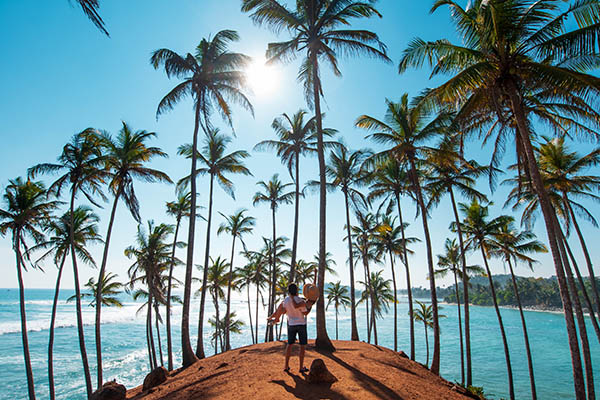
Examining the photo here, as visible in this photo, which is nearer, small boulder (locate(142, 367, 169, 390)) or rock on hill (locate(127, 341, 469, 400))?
rock on hill (locate(127, 341, 469, 400))

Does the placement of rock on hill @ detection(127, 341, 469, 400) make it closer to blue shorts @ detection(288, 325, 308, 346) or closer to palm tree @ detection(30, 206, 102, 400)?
blue shorts @ detection(288, 325, 308, 346)

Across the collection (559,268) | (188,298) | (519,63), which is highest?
(519,63)

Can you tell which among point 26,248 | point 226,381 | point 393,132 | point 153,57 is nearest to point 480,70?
point 393,132

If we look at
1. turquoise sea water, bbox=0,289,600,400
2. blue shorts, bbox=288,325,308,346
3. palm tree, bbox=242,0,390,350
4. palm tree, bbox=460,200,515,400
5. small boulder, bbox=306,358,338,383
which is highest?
palm tree, bbox=242,0,390,350

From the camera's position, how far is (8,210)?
1436 cm

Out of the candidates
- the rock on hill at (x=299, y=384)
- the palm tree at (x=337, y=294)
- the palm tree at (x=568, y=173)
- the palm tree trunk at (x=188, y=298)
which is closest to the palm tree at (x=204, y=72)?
the palm tree trunk at (x=188, y=298)

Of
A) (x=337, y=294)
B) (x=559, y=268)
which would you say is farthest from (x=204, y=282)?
(x=337, y=294)

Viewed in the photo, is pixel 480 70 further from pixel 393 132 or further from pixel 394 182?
pixel 394 182

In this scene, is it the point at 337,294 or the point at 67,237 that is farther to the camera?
the point at 337,294

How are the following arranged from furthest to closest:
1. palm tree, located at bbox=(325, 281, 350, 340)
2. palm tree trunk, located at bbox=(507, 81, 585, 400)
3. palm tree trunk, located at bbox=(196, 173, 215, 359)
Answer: palm tree, located at bbox=(325, 281, 350, 340)
palm tree trunk, located at bbox=(196, 173, 215, 359)
palm tree trunk, located at bbox=(507, 81, 585, 400)

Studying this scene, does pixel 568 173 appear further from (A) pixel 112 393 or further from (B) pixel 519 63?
(A) pixel 112 393

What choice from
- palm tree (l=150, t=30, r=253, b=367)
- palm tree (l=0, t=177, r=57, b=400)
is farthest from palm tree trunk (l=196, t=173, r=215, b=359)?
palm tree (l=0, t=177, r=57, b=400)

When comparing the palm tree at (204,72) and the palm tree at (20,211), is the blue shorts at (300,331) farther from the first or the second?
the palm tree at (20,211)

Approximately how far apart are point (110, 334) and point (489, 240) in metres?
62.1
